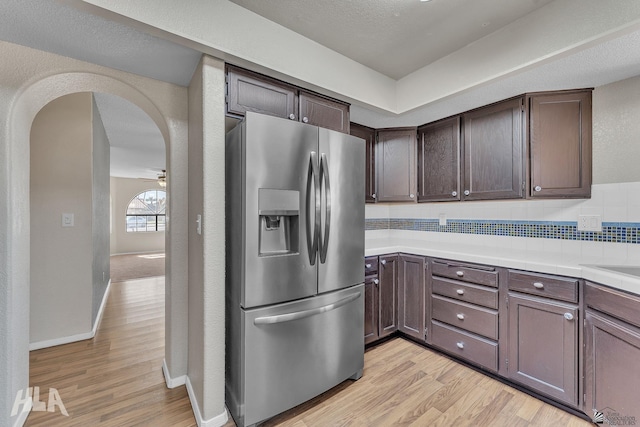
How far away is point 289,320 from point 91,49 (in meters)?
1.99

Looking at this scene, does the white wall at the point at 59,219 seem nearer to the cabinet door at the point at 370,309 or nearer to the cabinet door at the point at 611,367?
the cabinet door at the point at 370,309

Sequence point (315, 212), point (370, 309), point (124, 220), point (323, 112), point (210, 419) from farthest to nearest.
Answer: point (124, 220)
point (370, 309)
point (323, 112)
point (315, 212)
point (210, 419)

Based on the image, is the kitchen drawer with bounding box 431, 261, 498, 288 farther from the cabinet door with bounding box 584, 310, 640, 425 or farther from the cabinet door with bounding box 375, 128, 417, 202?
the cabinet door with bounding box 375, 128, 417, 202

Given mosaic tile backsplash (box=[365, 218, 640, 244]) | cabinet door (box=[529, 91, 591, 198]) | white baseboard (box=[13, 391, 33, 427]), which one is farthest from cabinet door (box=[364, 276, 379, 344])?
white baseboard (box=[13, 391, 33, 427])

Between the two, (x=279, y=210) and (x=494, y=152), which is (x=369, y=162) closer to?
(x=494, y=152)

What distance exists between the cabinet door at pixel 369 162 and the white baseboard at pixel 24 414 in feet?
9.85

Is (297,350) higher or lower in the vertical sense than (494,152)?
lower

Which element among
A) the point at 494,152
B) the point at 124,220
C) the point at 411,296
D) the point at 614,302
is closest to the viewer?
the point at 614,302

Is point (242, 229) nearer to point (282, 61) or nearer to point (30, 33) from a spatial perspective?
point (282, 61)

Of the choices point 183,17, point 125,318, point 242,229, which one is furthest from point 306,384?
point 125,318

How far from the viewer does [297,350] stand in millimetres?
1740

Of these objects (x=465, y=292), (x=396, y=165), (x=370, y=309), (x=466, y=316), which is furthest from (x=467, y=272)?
(x=396, y=165)

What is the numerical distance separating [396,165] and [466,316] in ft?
5.32

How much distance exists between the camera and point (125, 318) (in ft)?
11.2
